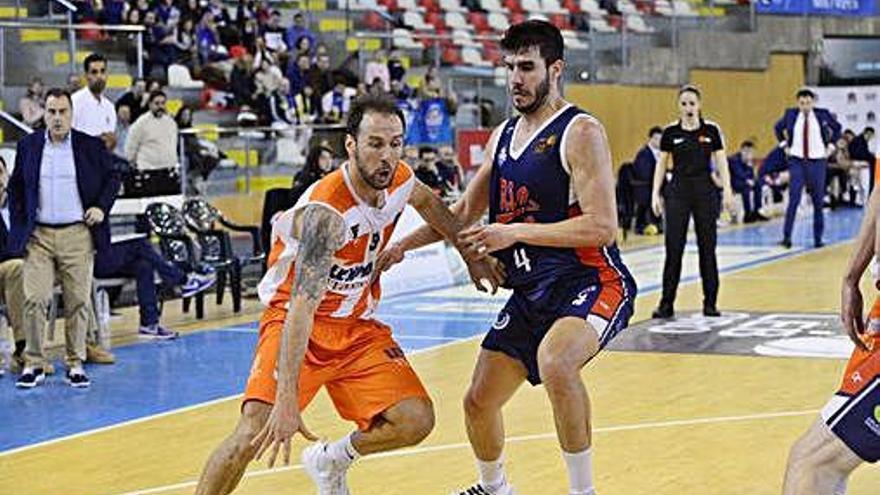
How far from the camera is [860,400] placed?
5008mm

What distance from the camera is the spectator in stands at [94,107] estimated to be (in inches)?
581

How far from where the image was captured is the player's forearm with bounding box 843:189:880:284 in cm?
523

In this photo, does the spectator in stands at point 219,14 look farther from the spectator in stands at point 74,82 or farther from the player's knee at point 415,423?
the player's knee at point 415,423

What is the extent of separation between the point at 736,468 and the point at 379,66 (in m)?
15.7

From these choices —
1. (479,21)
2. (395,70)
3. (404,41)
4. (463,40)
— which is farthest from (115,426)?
(479,21)

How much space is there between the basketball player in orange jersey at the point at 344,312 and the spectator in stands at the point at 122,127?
32.9ft

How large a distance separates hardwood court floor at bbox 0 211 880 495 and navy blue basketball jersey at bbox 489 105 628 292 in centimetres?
131

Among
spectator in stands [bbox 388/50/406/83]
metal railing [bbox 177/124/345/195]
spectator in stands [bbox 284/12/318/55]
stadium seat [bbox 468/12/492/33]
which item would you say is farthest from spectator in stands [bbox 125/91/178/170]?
stadium seat [bbox 468/12/492/33]

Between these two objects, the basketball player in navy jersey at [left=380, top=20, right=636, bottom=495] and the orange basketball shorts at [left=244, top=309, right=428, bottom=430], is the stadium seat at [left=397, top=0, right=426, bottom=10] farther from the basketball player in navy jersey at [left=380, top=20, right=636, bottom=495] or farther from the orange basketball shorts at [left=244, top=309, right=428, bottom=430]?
the orange basketball shorts at [left=244, top=309, right=428, bottom=430]

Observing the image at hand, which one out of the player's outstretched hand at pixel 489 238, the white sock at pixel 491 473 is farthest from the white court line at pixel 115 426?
the player's outstretched hand at pixel 489 238

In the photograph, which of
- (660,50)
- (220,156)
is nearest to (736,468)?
(220,156)

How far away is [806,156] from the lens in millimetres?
21562

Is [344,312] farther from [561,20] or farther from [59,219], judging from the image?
[561,20]

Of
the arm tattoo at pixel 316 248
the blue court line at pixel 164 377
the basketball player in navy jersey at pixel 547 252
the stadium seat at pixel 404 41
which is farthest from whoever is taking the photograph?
the stadium seat at pixel 404 41
